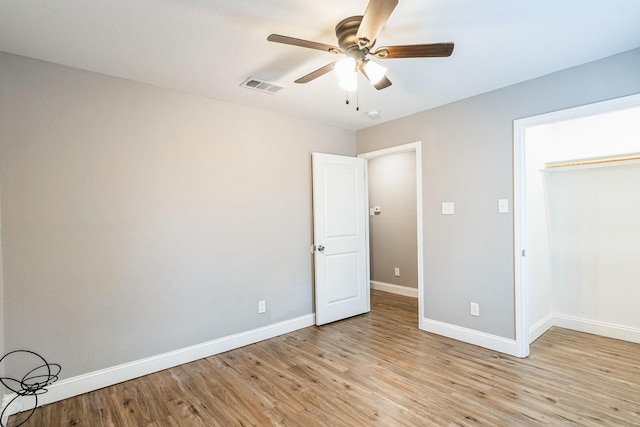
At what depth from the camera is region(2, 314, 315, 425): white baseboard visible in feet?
7.45

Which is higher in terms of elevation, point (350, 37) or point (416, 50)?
point (350, 37)

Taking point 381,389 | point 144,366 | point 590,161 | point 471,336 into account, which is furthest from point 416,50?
point 144,366

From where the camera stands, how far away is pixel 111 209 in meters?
2.57

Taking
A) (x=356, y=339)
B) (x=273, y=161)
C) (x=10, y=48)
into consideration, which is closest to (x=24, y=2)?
(x=10, y=48)

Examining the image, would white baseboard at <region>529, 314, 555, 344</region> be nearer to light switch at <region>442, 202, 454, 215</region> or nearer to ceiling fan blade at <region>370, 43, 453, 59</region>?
light switch at <region>442, 202, 454, 215</region>

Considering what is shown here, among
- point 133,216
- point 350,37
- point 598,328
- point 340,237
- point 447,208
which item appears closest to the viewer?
point 350,37

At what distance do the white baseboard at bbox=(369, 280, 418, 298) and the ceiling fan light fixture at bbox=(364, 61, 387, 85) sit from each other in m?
3.79

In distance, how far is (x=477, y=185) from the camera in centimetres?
318

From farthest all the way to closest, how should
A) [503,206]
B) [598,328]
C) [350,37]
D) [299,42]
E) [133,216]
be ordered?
[598,328] < [503,206] < [133,216] < [350,37] < [299,42]

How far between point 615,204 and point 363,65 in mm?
3168

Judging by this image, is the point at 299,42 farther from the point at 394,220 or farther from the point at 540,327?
the point at 394,220

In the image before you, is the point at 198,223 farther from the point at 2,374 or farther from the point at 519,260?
the point at 519,260

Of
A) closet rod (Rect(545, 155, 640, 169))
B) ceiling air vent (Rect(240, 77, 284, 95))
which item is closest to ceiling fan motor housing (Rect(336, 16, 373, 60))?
ceiling air vent (Rect(240, 77, 284, 95))

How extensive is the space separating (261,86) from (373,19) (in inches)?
60.3
